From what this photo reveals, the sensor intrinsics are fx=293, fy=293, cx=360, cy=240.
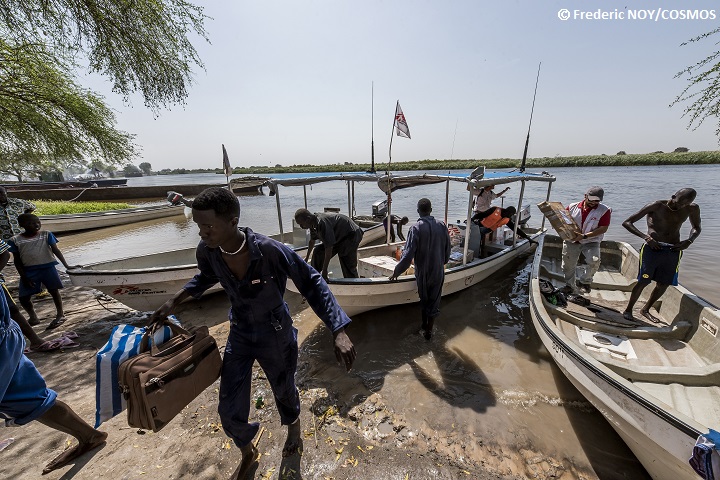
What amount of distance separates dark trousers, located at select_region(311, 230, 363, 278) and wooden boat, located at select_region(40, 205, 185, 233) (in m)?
16.2

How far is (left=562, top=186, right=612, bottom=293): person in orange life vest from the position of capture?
4.82m

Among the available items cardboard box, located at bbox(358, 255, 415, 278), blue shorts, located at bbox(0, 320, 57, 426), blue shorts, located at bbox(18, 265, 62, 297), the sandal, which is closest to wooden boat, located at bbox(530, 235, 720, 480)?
cardboard box, located at bbox(358, 255, 415, 278)

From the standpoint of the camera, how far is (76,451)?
2682mm

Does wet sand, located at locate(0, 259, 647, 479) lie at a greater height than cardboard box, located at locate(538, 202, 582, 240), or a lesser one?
lesser

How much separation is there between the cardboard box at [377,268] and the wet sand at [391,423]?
1045 mm

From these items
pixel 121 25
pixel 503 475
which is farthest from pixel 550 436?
pixel 121 25

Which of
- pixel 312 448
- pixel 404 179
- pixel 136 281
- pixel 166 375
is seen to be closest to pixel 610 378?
pixel 312 448

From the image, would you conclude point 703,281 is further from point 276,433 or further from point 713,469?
point 276,433

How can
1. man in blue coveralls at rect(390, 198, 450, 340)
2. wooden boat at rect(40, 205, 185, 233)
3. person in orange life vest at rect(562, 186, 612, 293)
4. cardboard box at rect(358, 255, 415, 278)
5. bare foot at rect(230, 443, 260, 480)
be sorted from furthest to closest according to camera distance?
wooden boat at rect(40, 205, 185, 233)
cardboard box at rect(358, 255, 415, 278)
person in orange life vest at rect(562, 186, 612, 293)
man in blue coveralls at rect(390, 198, 450, 340)
bare foot at rect(230, 443, 260, 480)

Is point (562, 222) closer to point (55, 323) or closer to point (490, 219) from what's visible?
point (490, 219)

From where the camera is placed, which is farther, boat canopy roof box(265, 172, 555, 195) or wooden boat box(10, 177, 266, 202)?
wooden boat box(10, 177, 266, 202)

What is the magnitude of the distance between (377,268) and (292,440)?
336 cm

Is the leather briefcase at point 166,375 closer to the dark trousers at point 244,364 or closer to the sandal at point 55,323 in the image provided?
the dark trousers at point 244,364

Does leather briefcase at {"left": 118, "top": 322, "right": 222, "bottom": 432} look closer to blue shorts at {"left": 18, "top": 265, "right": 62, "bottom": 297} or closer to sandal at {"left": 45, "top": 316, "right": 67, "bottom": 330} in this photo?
blue shorts at {"left": 18, "top": 265, "right": 62, "bottom": 297}
